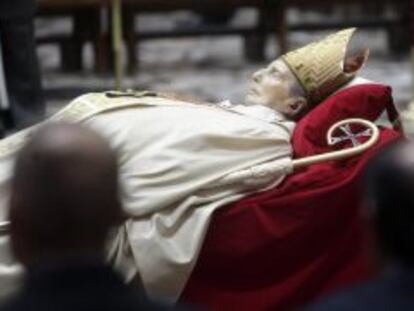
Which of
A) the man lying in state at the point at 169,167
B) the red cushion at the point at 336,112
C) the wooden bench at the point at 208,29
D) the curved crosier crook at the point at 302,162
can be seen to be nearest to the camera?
the man lying in state at the point at 169,167

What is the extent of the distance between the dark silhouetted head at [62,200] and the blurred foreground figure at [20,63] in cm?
483

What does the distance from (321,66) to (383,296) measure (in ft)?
8.98

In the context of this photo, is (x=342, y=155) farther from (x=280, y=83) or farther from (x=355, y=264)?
(x=280, y=83)

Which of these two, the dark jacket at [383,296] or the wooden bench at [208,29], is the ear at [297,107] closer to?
the dark jacket at [383,296]

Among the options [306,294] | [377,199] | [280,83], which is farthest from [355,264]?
[377,199]

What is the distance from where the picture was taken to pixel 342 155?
4.57 m

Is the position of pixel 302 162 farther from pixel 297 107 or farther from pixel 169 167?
pixel 297 107

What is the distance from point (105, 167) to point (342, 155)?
2127 millimetres

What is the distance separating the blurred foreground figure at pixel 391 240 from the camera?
2395 mm

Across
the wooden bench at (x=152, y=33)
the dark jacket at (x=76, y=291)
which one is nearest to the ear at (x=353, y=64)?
the dark jacket at (x=76, y=291)

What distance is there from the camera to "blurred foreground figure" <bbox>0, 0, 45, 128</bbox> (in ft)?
24.3

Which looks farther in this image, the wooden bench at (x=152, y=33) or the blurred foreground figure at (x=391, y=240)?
the wooden bench at (x=152, y=33)

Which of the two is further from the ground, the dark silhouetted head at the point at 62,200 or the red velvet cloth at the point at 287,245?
the dark silhouetted head at the point at 62,200

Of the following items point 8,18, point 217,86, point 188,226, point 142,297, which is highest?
point 142,297
